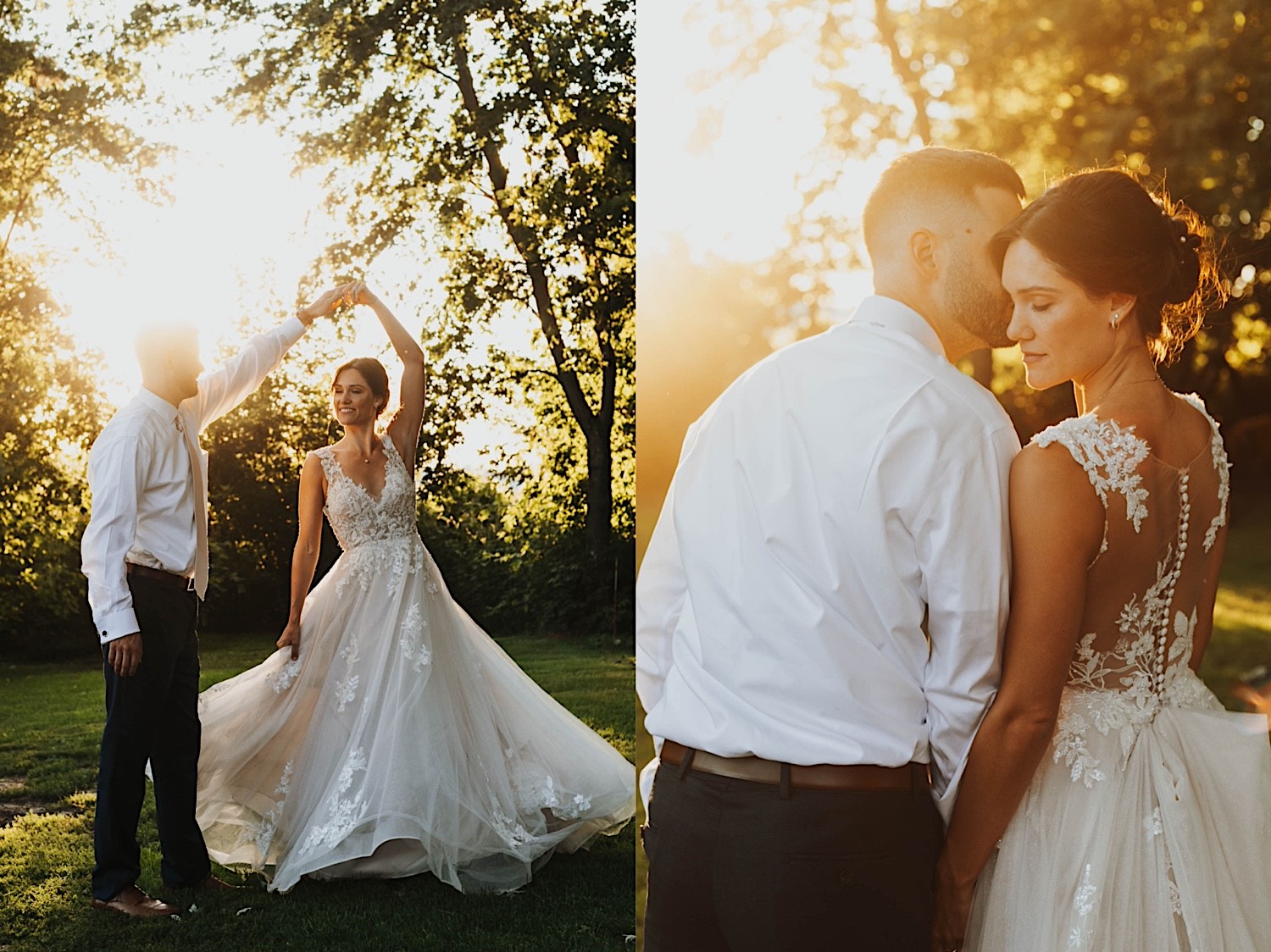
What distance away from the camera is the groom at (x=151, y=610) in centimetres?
324

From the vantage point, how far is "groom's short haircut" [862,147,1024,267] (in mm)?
1800

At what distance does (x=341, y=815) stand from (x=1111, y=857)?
87.2 inches

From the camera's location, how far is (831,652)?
4.92ft

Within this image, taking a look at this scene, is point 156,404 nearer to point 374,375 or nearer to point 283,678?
point 374,375

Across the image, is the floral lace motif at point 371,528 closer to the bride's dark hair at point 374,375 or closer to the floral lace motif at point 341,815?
the bride's dark hair at point 374,375

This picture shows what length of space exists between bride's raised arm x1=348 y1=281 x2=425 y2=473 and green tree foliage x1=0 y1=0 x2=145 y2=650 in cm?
87

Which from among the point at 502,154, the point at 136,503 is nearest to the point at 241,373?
the point at 136,503

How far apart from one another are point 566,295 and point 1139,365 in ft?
8.19

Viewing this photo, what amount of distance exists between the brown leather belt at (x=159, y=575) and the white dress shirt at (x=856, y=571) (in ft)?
6.96

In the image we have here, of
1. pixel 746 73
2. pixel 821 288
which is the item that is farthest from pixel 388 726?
pixel 746 73

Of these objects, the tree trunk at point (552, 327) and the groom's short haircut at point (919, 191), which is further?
the tree trunk at point (552, 327)

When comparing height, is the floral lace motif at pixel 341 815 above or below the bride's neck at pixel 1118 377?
below

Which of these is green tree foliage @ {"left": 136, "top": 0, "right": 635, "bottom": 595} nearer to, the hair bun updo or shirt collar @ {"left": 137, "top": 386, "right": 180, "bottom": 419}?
shirt collar @ {"left": 137, "top": 386, "right": 180, "bottom": 419}

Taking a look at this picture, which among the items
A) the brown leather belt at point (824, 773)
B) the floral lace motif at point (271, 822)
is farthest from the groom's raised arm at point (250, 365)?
the brown leather belt at point (824, 773)
